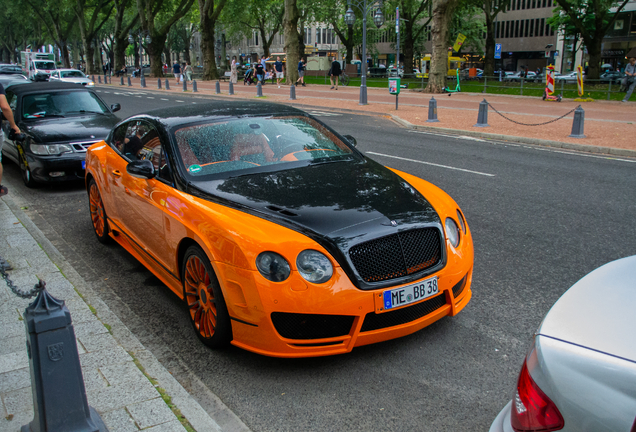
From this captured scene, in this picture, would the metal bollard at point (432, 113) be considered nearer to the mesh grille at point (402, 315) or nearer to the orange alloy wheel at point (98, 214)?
the orange alloy wheel at point (98, 214)

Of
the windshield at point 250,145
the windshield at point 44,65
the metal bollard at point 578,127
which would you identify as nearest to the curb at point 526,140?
the metal bollard at point 578,127

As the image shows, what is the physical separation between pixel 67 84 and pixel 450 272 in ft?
29.2

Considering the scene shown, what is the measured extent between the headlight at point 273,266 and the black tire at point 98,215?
125 inches

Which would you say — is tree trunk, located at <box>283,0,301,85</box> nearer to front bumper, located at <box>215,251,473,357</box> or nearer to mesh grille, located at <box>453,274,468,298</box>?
mesh grille, located at <box>453,274,468,298</box>

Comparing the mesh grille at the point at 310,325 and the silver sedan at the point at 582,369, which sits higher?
the silver sedan at the point at 582,369

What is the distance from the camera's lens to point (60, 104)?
A: 380 inches

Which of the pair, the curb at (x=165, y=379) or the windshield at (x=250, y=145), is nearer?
the curb at (x=165, y=379)

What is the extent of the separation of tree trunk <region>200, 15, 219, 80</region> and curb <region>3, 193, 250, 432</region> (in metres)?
42.3

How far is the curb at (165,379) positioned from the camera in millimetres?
2959

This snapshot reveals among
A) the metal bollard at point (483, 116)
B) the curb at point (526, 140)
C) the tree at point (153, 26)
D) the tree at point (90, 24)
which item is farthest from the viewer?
the tree at point (90, 24)

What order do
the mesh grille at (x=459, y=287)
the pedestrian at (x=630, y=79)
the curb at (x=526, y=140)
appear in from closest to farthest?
the mesh grille at (x=459, y=287)
the curb at (x=526, y=140)
the pedestrian at (x=630, y=79)

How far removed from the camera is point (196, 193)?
402 cm

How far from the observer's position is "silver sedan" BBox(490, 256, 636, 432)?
154cm

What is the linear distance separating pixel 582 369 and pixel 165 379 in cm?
243
